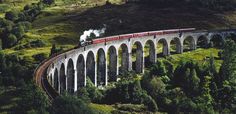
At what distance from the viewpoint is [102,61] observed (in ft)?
386

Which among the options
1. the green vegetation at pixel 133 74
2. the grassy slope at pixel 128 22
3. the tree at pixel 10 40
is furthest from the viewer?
the grassy slope at pixel 128 22

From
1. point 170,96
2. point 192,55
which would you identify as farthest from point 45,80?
point 192,55

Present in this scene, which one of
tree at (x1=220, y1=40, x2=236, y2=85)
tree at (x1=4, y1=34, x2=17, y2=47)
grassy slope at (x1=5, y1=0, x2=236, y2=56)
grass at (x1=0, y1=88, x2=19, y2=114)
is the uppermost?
grassy slope at (x1=5, y1=0, x2=236, y2=56)

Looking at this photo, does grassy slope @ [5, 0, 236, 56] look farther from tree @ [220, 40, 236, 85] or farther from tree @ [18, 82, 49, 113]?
tree @ [18, 82, 49, 113]

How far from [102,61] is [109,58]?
22.6 feet

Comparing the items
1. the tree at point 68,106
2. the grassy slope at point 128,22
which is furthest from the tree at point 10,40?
the tree at point 68,106

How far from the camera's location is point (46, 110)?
230 ft

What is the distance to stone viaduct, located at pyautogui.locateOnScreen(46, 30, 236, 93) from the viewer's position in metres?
99.3

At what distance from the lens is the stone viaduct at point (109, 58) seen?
99.3m

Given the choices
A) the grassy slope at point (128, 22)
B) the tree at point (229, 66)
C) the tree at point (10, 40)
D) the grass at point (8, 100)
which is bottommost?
the grass at point (8, 100)

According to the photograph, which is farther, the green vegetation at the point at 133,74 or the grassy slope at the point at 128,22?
the grassy slope at the point at 128,22

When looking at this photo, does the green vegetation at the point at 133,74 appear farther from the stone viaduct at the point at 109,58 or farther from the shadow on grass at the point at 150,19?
the stone viaduct at the point at 109,58

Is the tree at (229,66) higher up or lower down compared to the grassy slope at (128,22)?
lower down

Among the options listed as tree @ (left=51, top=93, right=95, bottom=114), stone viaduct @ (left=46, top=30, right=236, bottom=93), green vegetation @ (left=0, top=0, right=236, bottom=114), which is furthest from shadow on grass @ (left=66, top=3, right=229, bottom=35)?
tree @ (left=51, top=93, right=95, bottom=114)
